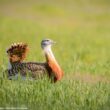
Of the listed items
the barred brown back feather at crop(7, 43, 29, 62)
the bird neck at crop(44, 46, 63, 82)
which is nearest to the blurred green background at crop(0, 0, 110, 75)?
the barred brown back feather at crop(7, 43, 29, 62)

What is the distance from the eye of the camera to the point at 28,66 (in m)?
9.88

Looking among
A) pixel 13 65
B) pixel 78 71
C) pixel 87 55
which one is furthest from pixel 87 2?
pixel 13 65

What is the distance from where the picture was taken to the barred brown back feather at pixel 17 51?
10.1 metres

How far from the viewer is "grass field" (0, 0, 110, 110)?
880 cm

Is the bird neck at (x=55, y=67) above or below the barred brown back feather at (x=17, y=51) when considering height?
below

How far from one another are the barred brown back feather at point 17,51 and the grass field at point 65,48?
29cm

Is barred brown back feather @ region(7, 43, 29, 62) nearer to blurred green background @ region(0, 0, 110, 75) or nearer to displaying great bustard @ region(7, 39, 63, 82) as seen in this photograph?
displaying great bustard @ region(7, 39, 63, 82)

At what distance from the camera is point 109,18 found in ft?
98.2

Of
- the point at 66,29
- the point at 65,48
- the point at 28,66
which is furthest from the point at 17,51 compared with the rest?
the point at 66,29

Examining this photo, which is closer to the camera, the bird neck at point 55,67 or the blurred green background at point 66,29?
the bird neck at point 55,67

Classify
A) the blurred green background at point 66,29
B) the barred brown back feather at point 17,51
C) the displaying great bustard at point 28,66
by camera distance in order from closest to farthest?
the displaying great bustard at point 28,66 < the barred brown back feather at point 17,51 < the blurred green background at point 66,29

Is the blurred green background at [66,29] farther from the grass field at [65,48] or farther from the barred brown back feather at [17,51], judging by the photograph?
the barred brown back feather at [17,51]

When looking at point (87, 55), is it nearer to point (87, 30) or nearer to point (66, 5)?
point (87, 30)

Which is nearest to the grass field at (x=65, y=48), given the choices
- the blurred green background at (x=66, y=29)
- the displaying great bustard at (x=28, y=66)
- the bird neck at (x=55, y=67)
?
the blurred green background at (x=66, y=29)
